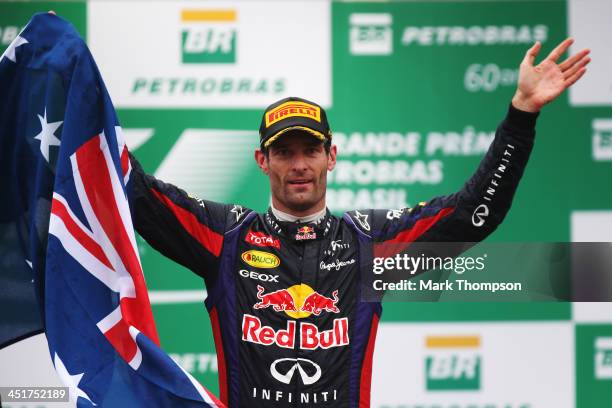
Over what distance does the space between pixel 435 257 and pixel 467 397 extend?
152 cm

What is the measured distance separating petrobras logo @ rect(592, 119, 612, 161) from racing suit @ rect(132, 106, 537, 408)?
5.26 ft

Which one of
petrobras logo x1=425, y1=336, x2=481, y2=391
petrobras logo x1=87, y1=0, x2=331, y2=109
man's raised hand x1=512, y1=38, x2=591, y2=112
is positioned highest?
petrobras logo x1=87, y1=0, x2=331, y2=109

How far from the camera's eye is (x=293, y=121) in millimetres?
2279

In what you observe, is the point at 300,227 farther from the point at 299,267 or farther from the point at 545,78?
the point at 545,78

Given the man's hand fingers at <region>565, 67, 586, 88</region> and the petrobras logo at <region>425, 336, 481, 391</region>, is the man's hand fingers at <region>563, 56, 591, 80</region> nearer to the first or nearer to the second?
the man's hand fingers at <region>565, 67, 586, 88</region>

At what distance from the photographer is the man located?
7.14 ft

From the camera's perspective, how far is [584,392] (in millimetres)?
3660

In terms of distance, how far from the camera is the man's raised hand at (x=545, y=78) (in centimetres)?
214

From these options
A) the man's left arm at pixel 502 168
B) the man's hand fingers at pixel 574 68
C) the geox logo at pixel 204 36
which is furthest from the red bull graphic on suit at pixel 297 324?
the geox logo at pixel 204 36

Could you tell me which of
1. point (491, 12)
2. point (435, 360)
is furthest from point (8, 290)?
point (491, 12)

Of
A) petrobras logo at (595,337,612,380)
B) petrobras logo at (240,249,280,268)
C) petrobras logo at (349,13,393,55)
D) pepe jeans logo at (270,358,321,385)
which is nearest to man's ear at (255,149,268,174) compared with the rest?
petrobras logo at (240,249,280,268)

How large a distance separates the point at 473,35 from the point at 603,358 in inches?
56.1

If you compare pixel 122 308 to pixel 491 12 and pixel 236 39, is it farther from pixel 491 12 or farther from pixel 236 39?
pixel 491 12

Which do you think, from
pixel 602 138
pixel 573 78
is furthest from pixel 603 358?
pixel 573 78
